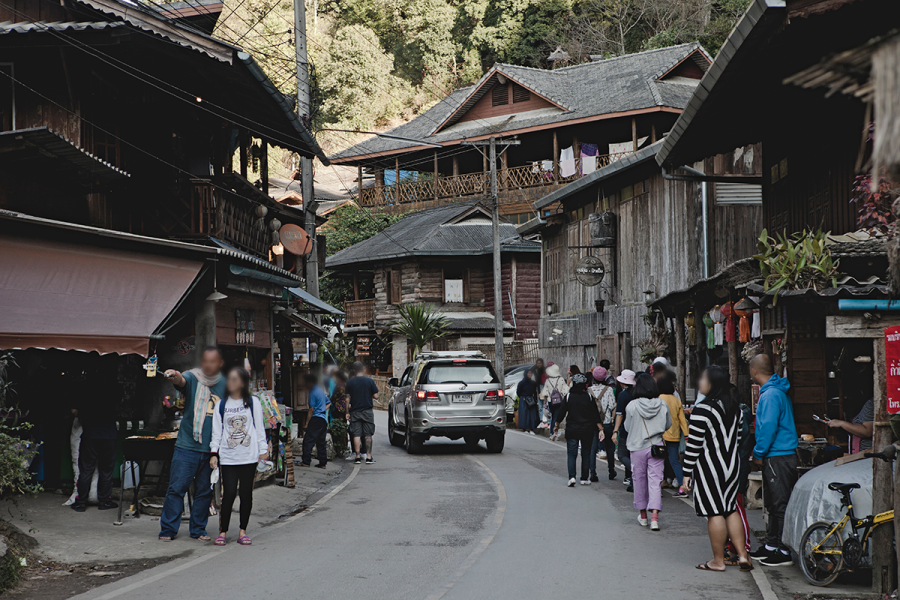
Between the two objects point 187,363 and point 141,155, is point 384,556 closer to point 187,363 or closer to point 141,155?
point 187,363

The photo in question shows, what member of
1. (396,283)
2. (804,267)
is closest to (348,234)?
(396,283)

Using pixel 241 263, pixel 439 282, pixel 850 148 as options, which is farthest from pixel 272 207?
pixel 439 282

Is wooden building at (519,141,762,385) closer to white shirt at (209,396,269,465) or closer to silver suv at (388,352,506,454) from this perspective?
silver suv at (388,352,506,454)

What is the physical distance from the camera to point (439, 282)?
43250mm

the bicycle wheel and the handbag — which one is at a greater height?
the handbag

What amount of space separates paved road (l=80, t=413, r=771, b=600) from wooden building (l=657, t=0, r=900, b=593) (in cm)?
208

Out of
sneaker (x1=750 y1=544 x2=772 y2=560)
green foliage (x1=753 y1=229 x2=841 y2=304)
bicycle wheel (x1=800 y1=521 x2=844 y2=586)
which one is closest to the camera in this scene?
bicycle wheel (x1=800 y1=521 x2=844 y2=586)

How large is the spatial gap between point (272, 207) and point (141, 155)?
5.05 metres

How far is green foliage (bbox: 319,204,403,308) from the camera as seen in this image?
163 ft

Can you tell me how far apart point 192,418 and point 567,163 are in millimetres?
34351

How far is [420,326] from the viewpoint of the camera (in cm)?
3825

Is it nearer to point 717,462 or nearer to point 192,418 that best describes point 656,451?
point 717,462

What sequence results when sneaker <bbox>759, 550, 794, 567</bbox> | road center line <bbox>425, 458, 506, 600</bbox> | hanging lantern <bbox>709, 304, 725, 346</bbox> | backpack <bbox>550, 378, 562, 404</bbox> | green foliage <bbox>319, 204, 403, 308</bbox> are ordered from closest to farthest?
road center line <bbox>425, 458, 506, 600</bbox> → sneaker <bbox>759, 550, 794, 567</bbox> → hanging lantern <bbox>709, 304, 725, 346</bbox> → backpack <bbox>550, 378, 562, 404</bbox> → green foliage <bbox>319, 204, 403, 308</bbox>

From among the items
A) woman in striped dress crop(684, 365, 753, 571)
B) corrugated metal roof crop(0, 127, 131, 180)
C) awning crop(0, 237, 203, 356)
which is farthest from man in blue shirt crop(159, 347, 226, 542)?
woman in striped dress crop(684, 365, 753, 571)
